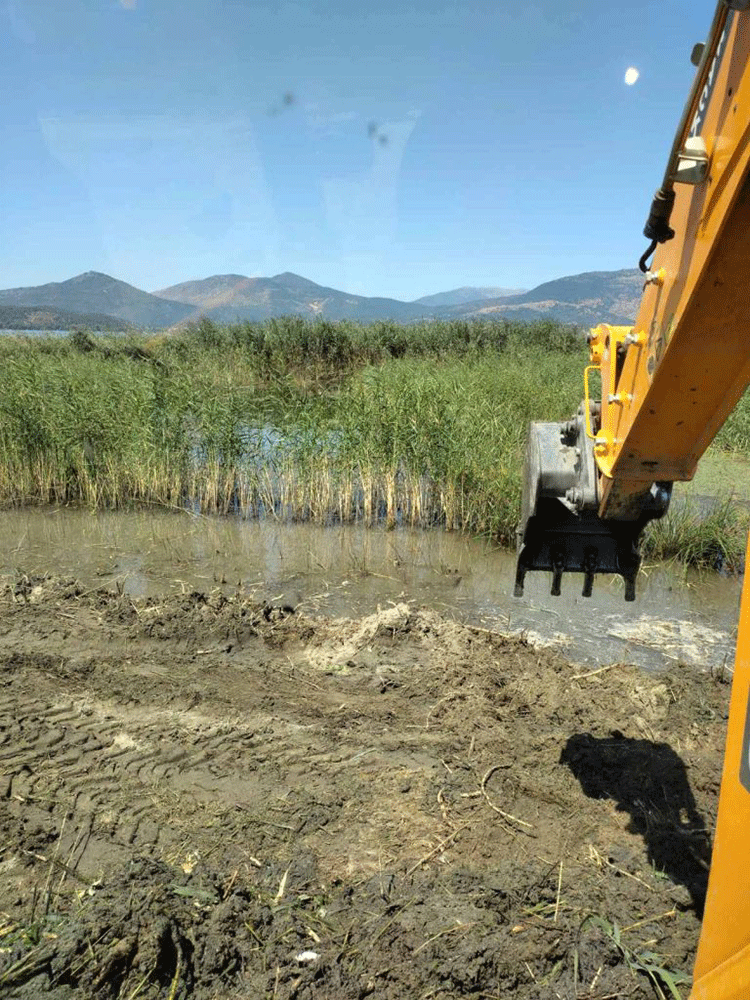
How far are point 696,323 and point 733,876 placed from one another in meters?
1.23

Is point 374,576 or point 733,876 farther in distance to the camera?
point 374,576

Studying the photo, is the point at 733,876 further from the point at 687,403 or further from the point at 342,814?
the point at 342,814

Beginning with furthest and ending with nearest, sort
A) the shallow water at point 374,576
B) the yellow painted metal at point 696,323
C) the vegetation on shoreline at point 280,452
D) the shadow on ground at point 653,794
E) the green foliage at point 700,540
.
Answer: the vegetation on shoreline at point 280,452
the green foliage at point 700,540
the shallow water at point 374,576
the shadow on ground at point 653,794
the yellow painted metal at point 696,323

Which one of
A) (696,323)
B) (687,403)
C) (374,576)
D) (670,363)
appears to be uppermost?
(696,323)

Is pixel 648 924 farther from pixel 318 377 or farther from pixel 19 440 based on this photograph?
pixel 318 377

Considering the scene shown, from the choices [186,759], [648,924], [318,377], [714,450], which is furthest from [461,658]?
[318,377]

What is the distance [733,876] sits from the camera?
1.36m

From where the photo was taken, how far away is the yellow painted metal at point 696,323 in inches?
61.2

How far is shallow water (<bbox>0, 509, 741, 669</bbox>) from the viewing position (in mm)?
5953

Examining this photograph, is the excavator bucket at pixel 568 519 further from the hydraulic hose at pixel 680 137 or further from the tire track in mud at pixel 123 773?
the tire track in mud at pixel 123 773

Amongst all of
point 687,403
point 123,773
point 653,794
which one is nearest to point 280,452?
point 123,773

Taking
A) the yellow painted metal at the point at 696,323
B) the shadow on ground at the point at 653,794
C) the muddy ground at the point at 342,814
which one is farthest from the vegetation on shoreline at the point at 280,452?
the yellow painted metal at the point at 696,323

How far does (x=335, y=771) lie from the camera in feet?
11.9

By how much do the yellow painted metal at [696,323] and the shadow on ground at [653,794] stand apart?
1604 mm
